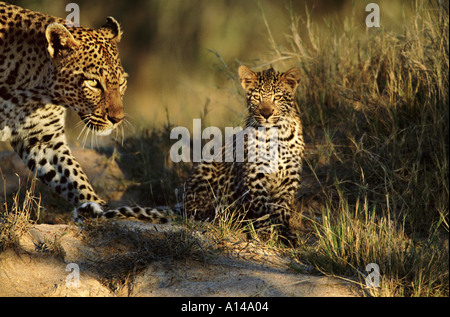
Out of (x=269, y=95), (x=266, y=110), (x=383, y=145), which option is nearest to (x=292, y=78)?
(x=269, y=95)

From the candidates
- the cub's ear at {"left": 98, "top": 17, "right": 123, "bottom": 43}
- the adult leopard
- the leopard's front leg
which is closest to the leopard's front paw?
the adult leopard

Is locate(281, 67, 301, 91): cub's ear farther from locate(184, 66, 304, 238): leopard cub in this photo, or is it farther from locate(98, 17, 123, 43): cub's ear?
locate(98, 17, 123, 43): cub's ear

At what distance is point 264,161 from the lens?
5945mm

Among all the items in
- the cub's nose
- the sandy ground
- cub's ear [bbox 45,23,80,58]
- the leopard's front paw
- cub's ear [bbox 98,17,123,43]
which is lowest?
the sandy ground

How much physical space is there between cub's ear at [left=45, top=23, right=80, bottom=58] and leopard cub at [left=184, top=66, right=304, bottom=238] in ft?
4.81

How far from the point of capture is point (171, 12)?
12.4 m

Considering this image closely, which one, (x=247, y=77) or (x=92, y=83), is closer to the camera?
(x=92, y=83)

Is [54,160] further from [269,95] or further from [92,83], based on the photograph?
[269,95]

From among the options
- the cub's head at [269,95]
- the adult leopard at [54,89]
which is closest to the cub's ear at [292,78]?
the cub's head at [269,95]

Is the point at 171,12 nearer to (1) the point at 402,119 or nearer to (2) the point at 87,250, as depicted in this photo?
(1) the point at 402,119

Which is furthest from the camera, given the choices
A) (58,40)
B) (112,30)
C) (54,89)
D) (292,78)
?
(112,30)

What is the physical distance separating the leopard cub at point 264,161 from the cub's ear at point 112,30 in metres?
1.18

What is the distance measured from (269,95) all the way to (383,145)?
113 centimetres

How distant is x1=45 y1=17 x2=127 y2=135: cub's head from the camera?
18.5ft
